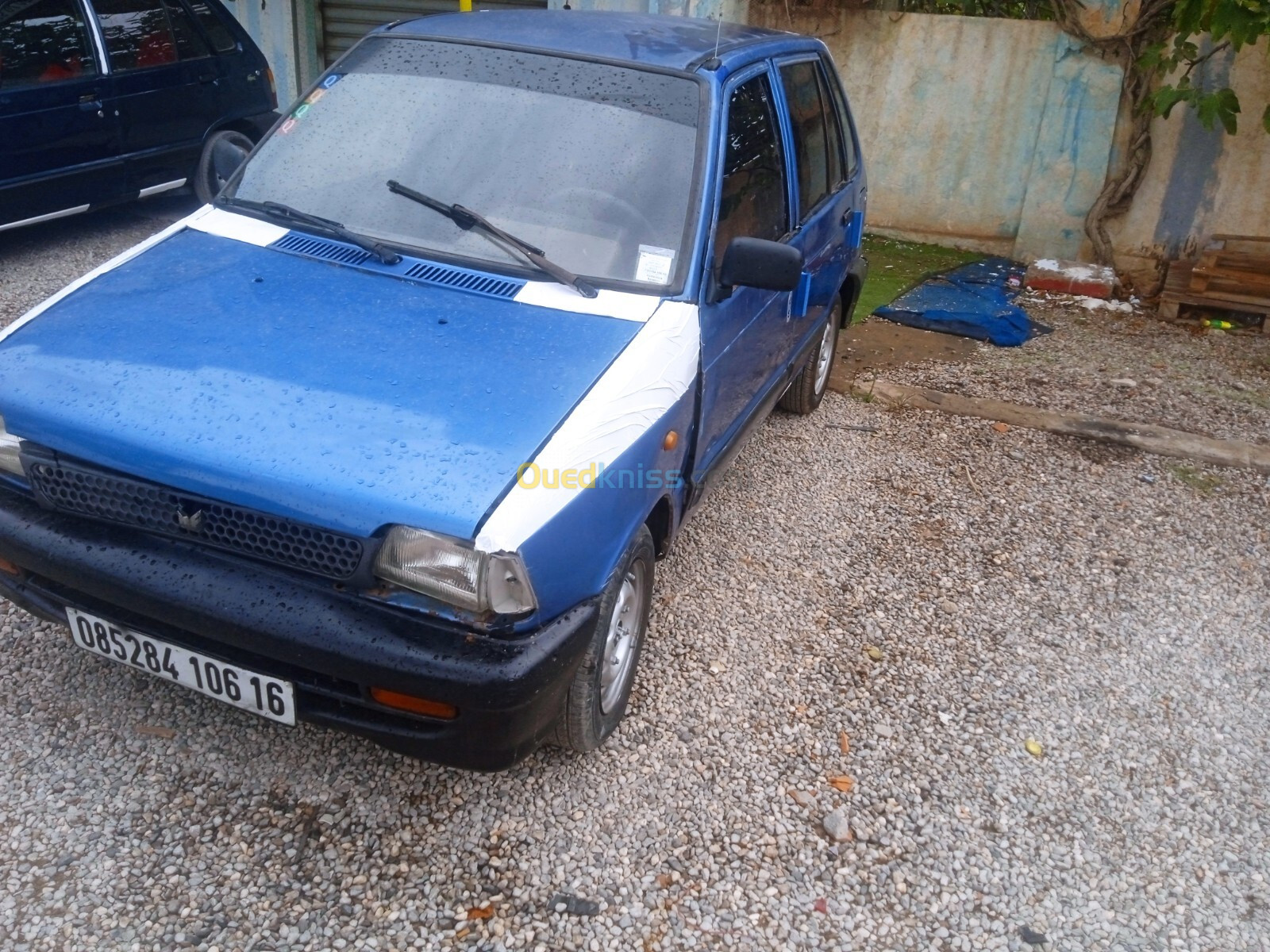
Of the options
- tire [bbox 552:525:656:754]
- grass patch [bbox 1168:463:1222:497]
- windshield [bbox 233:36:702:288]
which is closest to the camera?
tire [bbox 552:525:656:754]

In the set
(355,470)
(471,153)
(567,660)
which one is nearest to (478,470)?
(355,470)

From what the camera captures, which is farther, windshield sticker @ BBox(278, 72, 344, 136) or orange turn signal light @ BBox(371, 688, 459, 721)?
windshield sticker @ BBox(278, 72, 344, 136)

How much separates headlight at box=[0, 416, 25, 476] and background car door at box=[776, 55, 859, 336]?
2581 millimetres

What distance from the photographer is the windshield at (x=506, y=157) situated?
3031mm

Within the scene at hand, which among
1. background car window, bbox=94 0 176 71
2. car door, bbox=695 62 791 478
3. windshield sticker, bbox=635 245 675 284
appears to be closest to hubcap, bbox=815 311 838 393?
car door, bbox=695 62 791 478

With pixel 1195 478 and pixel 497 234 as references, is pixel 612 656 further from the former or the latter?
pixel 1195 478

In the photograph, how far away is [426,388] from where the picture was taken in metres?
2.44

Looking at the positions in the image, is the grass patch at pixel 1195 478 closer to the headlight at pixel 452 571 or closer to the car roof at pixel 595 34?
the car roof at pixel 595 34

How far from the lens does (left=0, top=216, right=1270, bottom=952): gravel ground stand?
2.40 metres

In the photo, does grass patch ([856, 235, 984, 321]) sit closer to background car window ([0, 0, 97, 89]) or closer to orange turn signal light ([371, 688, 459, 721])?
background car window ([0, 0, 97, 89])

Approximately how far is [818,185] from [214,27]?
4.88m

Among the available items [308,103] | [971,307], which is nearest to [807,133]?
[308,103]

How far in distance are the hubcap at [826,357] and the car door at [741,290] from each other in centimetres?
118

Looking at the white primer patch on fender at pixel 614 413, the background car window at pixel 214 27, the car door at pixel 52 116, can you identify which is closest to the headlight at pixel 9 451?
the white primer patch on fender at pixel 614 413
